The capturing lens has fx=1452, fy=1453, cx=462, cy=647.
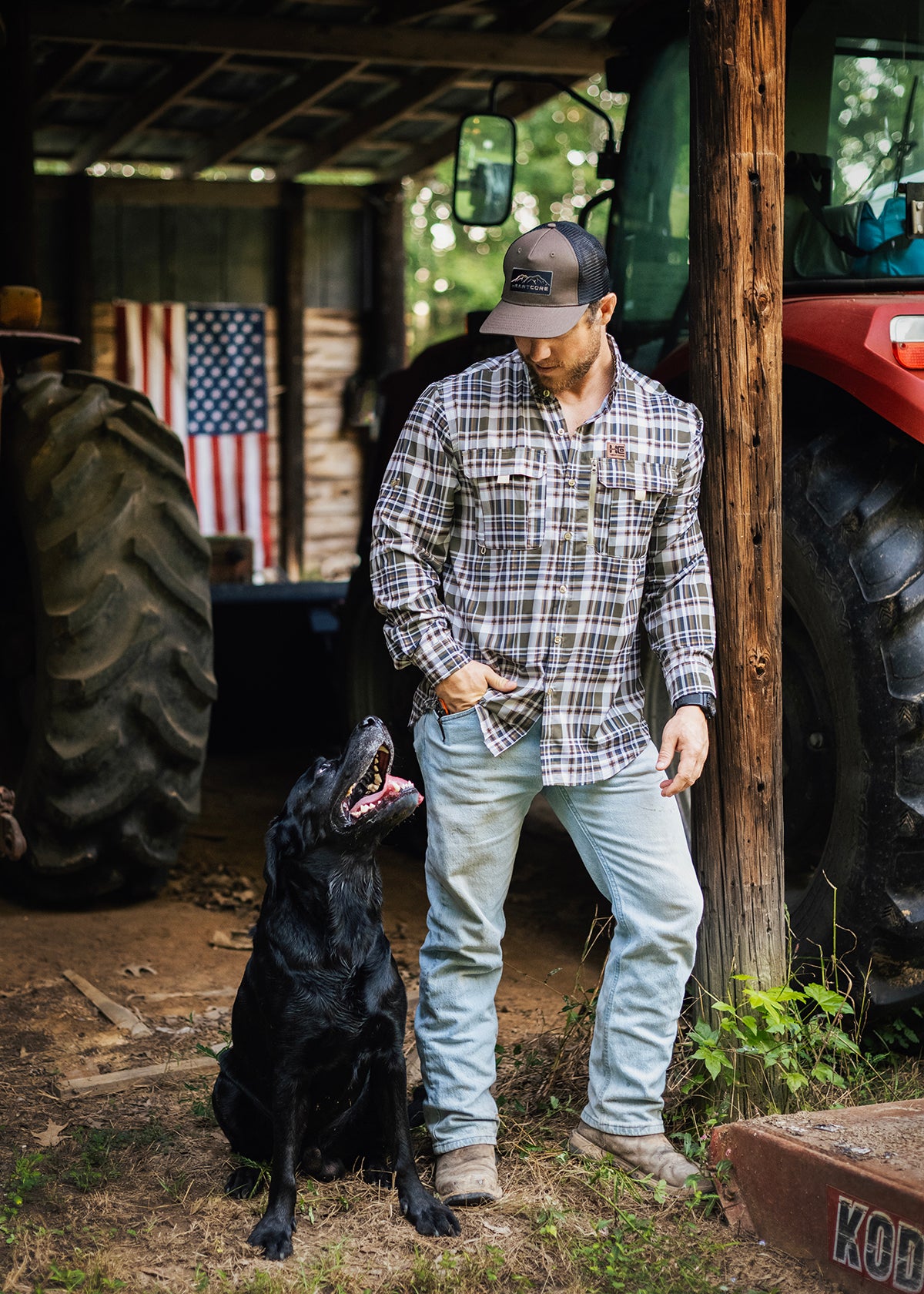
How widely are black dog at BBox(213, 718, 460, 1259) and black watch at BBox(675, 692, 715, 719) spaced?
0.59m

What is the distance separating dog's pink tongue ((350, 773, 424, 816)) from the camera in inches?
117

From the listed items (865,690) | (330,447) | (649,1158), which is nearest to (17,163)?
(330,447)

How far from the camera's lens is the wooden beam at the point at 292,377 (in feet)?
38.9

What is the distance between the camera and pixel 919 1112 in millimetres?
3014

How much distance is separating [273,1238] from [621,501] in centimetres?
163

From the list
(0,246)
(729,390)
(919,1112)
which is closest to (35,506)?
(729,390)

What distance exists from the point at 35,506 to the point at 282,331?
769 centimetres

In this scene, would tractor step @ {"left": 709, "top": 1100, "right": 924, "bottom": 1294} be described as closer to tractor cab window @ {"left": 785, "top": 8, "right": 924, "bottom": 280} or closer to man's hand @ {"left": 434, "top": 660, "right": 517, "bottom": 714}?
man's hand @ {"left": 434, "top": 660, "right": 517, "bottom": 714}

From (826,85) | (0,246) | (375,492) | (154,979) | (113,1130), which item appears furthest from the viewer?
(0,246)

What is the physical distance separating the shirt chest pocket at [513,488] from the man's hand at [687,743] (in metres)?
0.47

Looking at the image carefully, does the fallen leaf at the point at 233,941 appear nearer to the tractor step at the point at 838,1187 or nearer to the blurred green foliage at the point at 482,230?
the tractor step at the point at 838,1187

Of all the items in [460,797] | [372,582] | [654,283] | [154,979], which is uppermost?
[654,283]

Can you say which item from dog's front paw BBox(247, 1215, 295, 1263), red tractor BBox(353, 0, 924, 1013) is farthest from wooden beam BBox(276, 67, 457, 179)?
dog's front paw BBox(247, 1215, 295, 1263)

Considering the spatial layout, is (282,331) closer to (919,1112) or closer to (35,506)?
(35,506)
